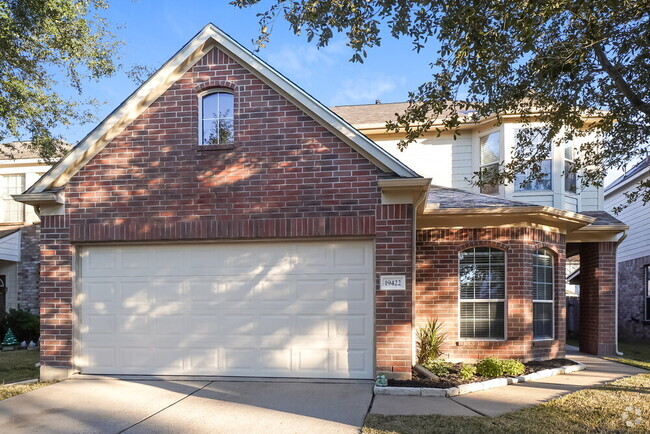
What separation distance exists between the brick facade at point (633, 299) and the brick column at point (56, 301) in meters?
17.8

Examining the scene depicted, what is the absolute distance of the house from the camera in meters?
8.87

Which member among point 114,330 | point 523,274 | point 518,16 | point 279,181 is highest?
point 518,16

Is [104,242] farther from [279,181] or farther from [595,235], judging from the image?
[595,235]

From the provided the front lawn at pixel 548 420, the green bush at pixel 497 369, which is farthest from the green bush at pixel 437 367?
the front lawn at pixel 548 420

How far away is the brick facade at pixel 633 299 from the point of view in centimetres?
1884

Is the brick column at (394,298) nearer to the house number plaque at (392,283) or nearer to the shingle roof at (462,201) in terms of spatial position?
the house number plaque at (392,283)

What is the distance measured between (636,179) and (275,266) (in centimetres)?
1547

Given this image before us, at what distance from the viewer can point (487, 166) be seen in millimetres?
14625

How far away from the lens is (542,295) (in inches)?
462

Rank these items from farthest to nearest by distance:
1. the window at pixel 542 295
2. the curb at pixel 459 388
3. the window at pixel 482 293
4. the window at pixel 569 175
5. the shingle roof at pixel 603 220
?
the window at pixel 569 175
the shingle roof at pixel 603 220
the window at pixel 542 295
the window at pixel 482 293
the curb at pixel 459 388

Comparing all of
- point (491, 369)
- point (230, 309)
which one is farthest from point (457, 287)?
point (230, 309)

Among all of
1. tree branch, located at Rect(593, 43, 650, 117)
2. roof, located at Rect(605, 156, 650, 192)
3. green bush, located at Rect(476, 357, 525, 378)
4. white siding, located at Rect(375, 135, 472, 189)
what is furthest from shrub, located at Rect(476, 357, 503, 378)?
roof, located at Rect(605, 156, 650, 192)

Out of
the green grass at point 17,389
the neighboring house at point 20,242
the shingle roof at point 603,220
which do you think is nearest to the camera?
the green grass at point 17,389

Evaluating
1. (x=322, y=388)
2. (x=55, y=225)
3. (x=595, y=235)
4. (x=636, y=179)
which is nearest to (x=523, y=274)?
(x=595, y=235)
